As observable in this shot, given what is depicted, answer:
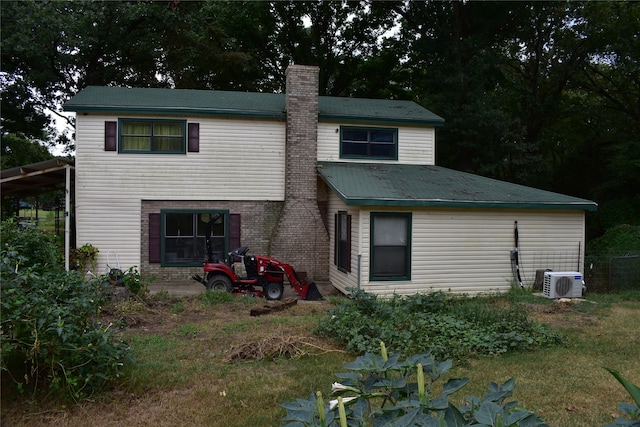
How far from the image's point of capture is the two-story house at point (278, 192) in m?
12.9

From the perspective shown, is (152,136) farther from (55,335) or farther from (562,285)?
(562,285)

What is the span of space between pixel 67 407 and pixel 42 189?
55.0ft

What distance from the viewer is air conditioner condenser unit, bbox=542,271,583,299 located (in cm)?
1205

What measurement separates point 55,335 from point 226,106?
1108cm

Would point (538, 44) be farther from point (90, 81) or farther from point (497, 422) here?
point (497, 422)

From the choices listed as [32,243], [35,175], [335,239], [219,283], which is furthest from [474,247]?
[35,175]

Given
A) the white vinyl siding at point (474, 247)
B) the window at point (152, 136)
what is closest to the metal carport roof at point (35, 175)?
the window at point (152, 136)

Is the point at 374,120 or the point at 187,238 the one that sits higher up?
the point at 374,120

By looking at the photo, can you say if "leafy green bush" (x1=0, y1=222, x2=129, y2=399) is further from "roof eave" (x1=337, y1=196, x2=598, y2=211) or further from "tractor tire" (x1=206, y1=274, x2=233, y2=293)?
"roof eave" (x1=337, y1=196, x2=598, y2=211)

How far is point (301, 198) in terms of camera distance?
14.9m

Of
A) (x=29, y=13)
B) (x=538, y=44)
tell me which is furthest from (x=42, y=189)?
A: (x=538, y=44)

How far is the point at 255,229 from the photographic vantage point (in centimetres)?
1508

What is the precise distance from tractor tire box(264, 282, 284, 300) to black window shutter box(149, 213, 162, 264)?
393cm

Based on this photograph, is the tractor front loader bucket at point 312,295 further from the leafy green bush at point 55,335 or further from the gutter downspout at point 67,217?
the leafy green bush at point 55,335
